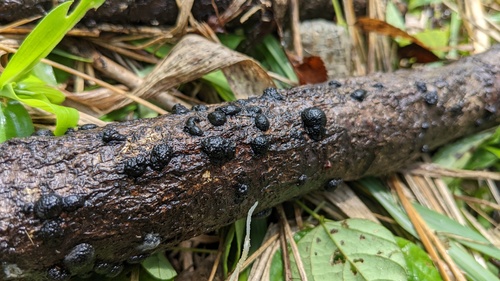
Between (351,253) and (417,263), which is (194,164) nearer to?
(351,253)

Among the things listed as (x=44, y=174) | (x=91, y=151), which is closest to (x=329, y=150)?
(x=91, y=151)

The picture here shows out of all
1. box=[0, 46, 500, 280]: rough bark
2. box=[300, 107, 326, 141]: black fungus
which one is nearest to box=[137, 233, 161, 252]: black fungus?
box=[0, 46, 500, 280]: rough bark

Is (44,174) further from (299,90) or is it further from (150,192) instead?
(299,90)

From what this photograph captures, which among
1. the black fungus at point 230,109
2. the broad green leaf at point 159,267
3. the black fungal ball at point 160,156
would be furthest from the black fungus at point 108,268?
the black fungus at point 230,109

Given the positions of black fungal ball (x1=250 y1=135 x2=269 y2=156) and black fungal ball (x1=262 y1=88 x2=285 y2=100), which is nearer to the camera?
black fungal ball (x1=250 y1=135 x2=269 y2=156)

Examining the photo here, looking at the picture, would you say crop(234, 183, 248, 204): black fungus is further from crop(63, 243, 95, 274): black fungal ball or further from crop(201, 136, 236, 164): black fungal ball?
crop(63, 243, 95, 274): black fungal ball

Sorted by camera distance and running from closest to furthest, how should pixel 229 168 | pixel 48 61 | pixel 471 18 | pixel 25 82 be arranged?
pixel 229 168 < pixel 25 82 < pixel 48 61 < pixel 471 18
